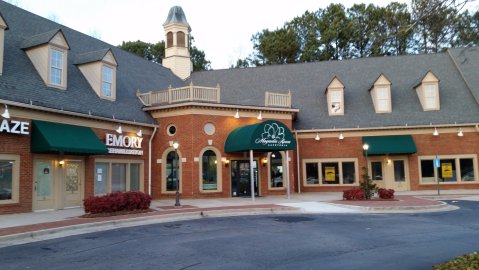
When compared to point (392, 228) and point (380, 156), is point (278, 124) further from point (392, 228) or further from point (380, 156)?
point (392, 228)

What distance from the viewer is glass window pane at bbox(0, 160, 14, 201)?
57.3ft

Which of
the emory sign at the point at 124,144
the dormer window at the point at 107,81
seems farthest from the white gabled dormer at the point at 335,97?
the dormer window at the point at 107,81

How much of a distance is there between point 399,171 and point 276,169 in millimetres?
9226

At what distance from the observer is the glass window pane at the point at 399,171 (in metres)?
30.7

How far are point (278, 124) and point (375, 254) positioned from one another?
1560cm

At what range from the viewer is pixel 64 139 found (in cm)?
A: 1928

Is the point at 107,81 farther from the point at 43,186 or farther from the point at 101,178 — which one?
the point at 43,186

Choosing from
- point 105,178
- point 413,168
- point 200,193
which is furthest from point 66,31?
point 413,168

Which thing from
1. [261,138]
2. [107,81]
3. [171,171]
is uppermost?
[107,81]

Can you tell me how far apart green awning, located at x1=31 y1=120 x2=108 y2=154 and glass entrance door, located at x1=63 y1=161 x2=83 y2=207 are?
1194 mm

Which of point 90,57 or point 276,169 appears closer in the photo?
point 90,57

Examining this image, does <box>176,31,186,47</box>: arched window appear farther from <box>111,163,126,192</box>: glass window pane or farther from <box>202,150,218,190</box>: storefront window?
<box>111,163,126,192</box>: glass window pane

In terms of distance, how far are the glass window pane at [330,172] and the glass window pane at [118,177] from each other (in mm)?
14479

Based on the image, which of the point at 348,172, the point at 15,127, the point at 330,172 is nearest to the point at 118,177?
the point at 15,127
